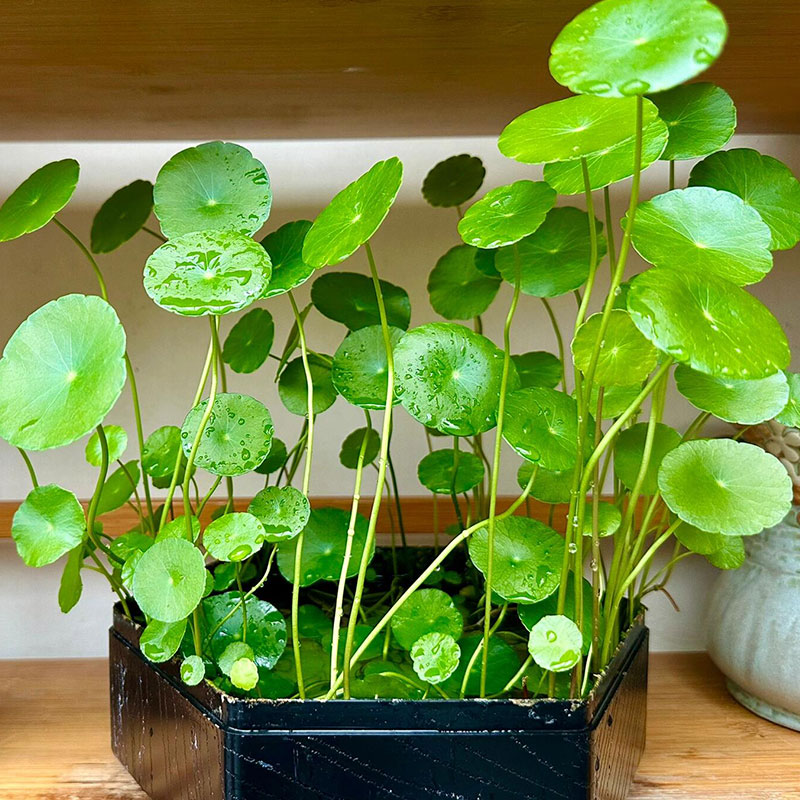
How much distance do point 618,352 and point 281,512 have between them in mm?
235

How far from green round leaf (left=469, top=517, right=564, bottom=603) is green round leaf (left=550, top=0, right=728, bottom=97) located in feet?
0.97

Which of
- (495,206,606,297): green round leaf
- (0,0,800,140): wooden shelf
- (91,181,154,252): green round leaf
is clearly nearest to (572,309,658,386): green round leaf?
(495,206,606,297): green round leaf

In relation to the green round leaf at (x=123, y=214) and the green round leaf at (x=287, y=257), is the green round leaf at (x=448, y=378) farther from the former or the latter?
the green round leaf at (x=123, y=214)

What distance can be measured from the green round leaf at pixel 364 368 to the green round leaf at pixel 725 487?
0.20 metres

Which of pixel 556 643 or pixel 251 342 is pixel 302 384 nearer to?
pixel 251 342

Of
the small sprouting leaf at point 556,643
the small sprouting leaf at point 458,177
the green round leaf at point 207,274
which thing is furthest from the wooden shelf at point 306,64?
the small sprouting leaf at point 556,643

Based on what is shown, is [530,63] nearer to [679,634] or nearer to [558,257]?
[558,257]

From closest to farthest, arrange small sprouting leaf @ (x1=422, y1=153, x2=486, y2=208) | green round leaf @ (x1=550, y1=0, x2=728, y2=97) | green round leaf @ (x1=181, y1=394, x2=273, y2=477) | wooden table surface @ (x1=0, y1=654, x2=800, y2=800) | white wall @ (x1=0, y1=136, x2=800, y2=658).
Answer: green round leaf @ (x1=550, y1=0, x2=728, y2=97)
green round leaf @ (x1=181, y1=394, x2=273, y2=477)
wooden table surface @ (x1=0, y1=654, x2=800, y2=800)
small sprouting leaf @ (x1=422, y1=153, x2=486, y2=208)
white wall @ (x1=0, y1=136, x2=800, y2=658)

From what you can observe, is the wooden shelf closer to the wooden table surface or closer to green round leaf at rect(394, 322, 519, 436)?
green round leaf at rect(394, 322, 519, 436)

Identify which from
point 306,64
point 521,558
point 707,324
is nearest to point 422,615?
point 521,558

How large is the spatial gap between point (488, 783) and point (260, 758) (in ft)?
0.45

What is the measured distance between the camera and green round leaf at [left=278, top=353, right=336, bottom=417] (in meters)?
0.72

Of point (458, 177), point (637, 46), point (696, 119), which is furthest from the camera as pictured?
point (458, 177)

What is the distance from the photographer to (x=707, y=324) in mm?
408
